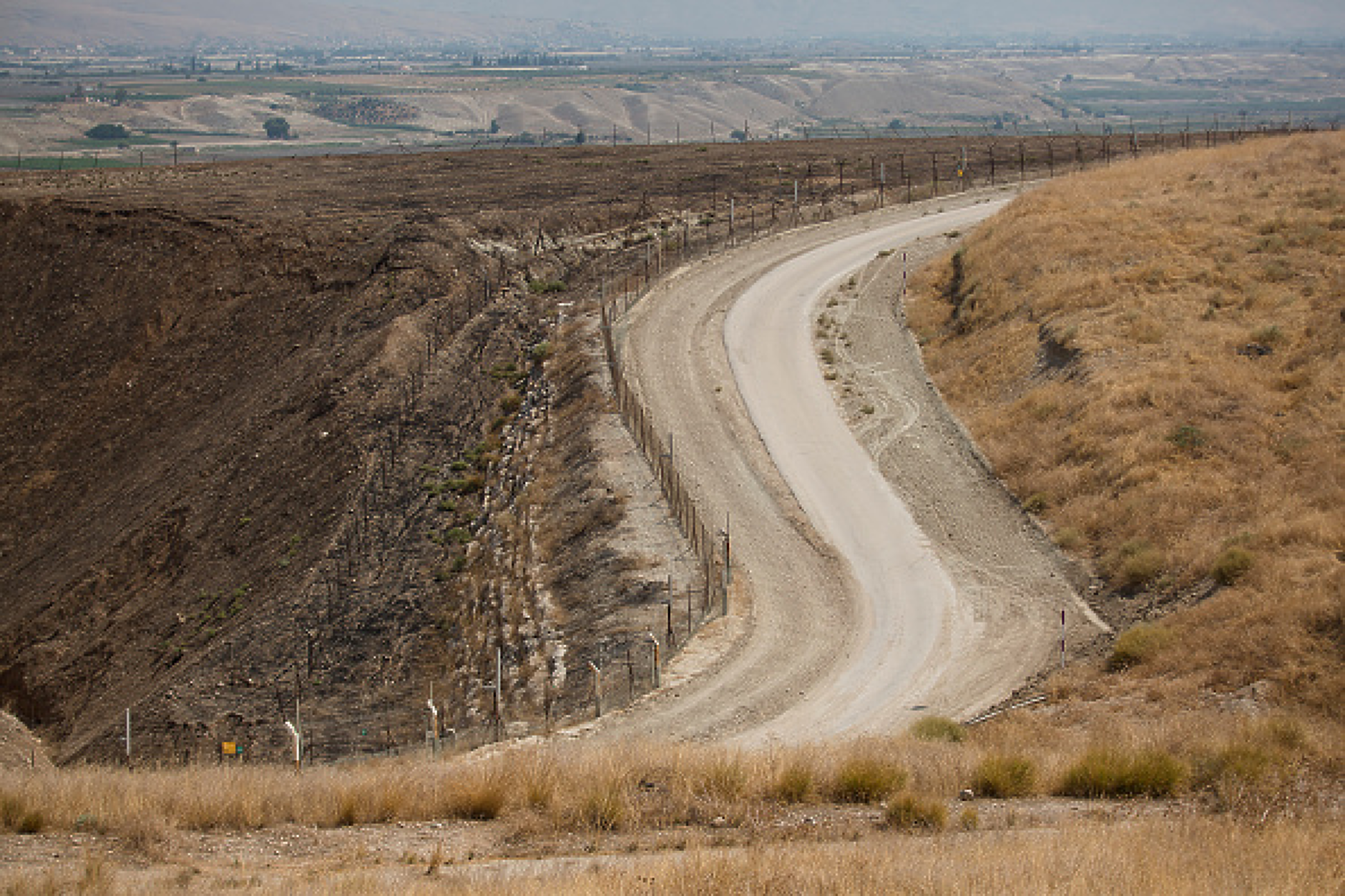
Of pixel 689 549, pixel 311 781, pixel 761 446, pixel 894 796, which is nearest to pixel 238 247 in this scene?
pixel 761 446

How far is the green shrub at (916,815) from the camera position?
14469 millimetres

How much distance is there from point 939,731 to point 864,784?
4.20 metres

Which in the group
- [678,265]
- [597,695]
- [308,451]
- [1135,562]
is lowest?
[597,695]

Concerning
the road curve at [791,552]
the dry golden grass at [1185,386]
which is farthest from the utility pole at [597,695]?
the dry golden grass at [1185,386]

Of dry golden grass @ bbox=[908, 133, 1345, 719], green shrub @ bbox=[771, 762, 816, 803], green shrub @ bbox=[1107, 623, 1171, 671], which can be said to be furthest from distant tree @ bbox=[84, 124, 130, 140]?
green shrub @ bbox=[771, 762, 816, 803]

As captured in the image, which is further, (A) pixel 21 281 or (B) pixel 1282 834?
(A) pixel 21 281

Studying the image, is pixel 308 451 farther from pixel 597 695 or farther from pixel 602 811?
pixel 602 811

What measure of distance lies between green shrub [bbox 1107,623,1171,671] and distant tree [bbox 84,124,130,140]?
562ft

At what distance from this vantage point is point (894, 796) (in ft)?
48.7

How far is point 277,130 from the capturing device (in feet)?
616

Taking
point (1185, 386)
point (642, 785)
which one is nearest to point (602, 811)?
point (642, 785)

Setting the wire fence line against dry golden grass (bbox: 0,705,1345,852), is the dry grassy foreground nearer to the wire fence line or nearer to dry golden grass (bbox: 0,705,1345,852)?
dry golden grass (bbox: 0,705,1345,852)

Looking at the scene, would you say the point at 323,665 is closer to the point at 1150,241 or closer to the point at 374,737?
the point at 374,737

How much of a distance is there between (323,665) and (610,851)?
1660 cm
